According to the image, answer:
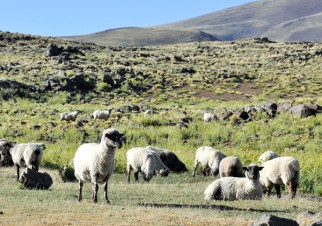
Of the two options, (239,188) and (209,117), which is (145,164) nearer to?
(239,188)

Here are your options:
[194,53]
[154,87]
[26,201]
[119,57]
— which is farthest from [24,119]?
[194,53]

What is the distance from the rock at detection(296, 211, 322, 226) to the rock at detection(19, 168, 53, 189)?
32.2 feet

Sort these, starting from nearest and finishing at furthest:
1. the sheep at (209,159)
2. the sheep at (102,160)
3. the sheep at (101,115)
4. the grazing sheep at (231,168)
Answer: the sheep at (102,160) < the grazing sheep at (231,168) < the sheep at (209,159) < the sheep at (101,115)

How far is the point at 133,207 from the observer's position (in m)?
14.0

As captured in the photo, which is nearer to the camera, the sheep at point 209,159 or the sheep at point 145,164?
the sheep at point 145,164

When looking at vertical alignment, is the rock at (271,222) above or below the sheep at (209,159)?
above

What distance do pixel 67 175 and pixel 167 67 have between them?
63.9 meters

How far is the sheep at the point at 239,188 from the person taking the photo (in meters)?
17.0

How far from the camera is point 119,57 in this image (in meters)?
97.1

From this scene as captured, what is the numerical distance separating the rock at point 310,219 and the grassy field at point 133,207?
1300 millimetres

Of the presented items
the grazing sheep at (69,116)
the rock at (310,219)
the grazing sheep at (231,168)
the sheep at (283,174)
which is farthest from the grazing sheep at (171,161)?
the grazing sheep at (69,116)

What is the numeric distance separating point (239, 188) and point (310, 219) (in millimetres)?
6092

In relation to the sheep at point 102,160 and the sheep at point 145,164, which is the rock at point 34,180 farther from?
the sheep at point 145,164

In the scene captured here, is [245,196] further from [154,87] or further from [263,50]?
[263,50]
